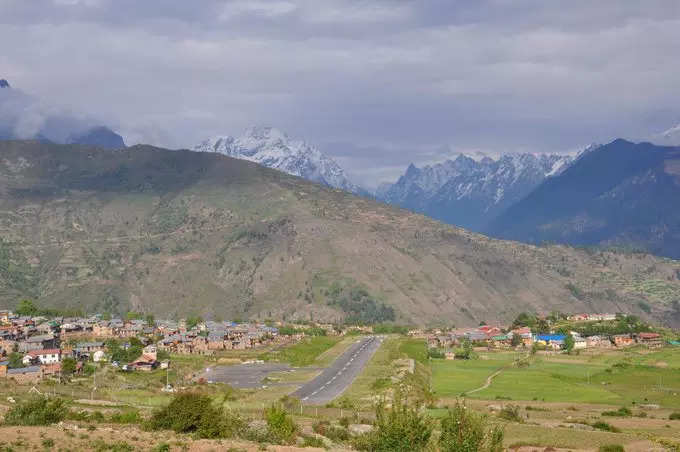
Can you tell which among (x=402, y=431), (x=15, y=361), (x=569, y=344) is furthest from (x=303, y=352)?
(x=402, y=431)

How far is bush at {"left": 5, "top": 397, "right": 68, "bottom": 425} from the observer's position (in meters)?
54.9

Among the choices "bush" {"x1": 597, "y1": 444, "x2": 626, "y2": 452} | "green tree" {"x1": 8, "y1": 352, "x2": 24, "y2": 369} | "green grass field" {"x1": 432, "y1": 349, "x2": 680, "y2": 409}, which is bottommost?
"green grass field" {"x1": 432, "y1": 349, "x2": 680, "y2": 409}

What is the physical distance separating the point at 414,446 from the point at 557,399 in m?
64.1

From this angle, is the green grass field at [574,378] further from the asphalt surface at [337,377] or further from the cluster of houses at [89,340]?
the cluster of houses at [89,340]

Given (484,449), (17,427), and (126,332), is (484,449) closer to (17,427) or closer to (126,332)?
(17,427)

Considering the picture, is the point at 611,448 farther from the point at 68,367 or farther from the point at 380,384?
the point at 68,367

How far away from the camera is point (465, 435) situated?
1756 inches

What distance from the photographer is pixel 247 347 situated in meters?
180

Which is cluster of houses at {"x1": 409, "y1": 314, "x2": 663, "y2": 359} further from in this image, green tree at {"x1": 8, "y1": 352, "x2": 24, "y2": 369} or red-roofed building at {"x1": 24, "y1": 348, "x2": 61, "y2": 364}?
green tree at {"x1": 8, "y1": 352, "x2": 24, "y2": 369}

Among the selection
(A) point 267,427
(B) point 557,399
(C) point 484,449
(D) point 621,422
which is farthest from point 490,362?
(C) point 484,449

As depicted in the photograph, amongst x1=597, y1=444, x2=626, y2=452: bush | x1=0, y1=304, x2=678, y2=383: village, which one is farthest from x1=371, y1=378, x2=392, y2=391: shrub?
x1=597, y1=444, x2=626, y2=452: bush

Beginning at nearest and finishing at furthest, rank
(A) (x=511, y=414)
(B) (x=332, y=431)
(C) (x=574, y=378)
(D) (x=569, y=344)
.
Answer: (B) (x=332, y=431) → (A) (x=511, y=414) → (C) (x=574, y=378) → (D) (x=569, y=344)

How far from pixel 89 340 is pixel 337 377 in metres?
61.4

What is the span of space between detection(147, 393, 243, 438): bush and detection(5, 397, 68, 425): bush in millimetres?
6538
